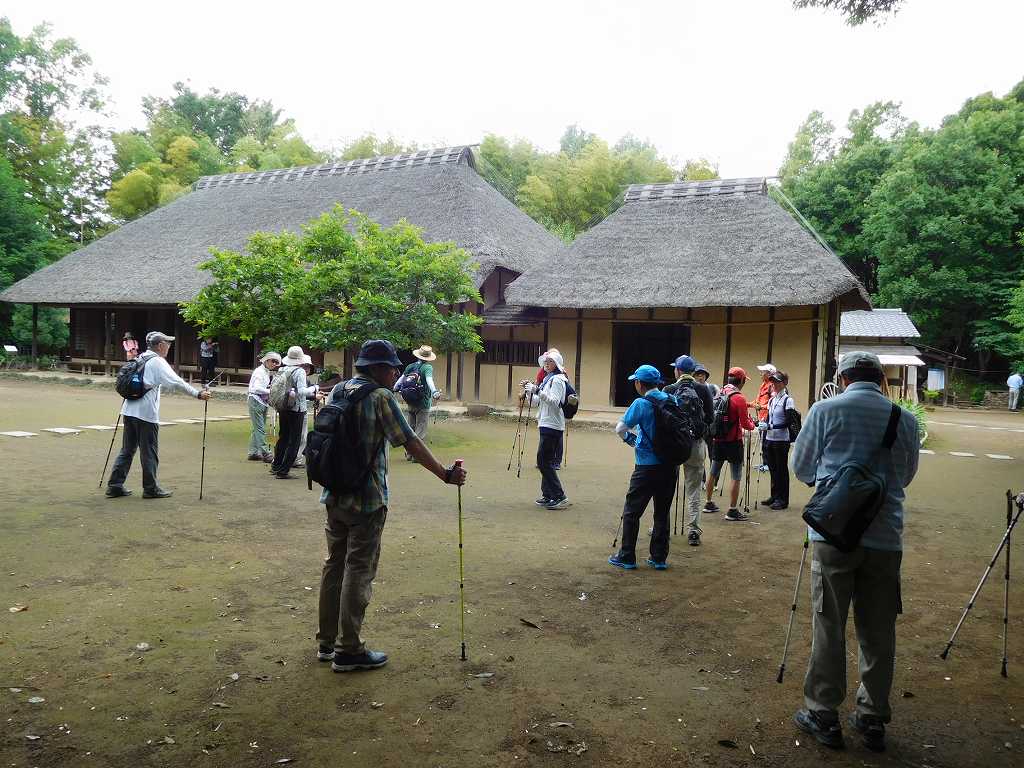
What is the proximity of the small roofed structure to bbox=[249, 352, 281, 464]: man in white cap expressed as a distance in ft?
64.0

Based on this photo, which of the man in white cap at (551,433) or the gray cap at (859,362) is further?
the man in white cap at (551,433)

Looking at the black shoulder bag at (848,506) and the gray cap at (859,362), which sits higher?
the gray cap at (859,362)

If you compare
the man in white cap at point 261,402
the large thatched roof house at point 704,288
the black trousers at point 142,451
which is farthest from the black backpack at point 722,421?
the large thatched roof house at point 704,288

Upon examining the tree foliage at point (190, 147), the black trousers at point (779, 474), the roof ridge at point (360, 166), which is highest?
the tree foliage at point (190, 147)

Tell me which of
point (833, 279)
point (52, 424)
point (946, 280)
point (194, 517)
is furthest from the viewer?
point (946, 280)

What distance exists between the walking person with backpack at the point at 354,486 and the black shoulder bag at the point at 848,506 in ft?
5.31

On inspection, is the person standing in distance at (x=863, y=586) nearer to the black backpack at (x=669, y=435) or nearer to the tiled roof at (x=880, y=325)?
the black backpack at (x=669, y=435)

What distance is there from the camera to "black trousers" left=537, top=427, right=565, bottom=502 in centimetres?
725

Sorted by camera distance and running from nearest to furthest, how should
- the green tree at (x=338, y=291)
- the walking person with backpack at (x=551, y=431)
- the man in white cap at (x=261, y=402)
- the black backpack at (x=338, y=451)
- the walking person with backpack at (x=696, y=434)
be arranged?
1. the black backpack at (x=338, y=451)
2. the walking person with backpack at (x=696, y=434)
3. the walking person with backpack at (x=551, y=431)
4. the man in white cap at (x=261, y=402)
5. the green tree at (x=338, y=291)

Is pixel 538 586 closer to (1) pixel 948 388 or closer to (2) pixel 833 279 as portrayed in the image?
(2) pixel 833 279

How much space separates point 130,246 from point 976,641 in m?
24.9

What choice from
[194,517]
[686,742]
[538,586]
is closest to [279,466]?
[194,517]

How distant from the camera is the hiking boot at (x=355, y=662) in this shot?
11.4ft

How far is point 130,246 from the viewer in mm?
23234
